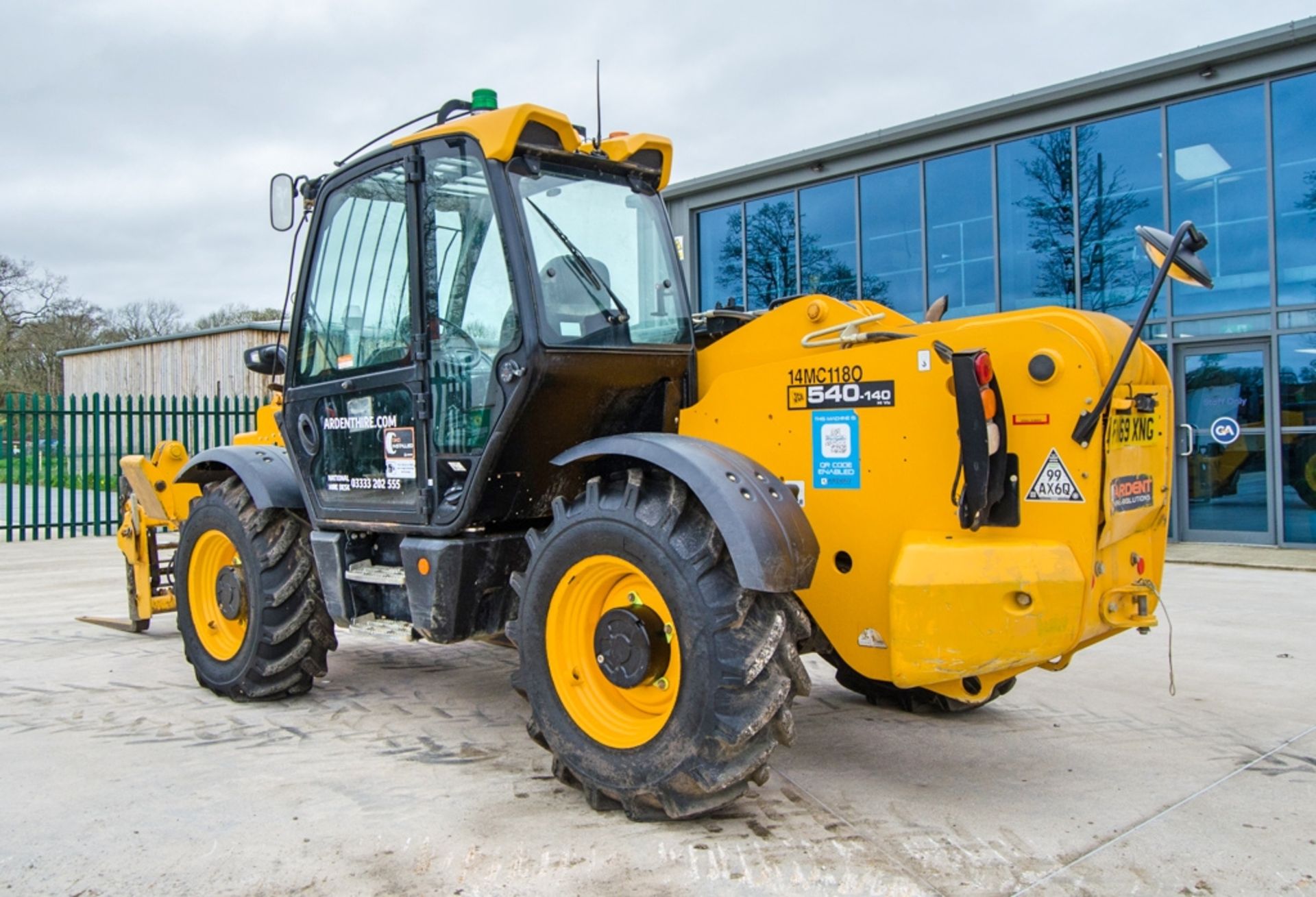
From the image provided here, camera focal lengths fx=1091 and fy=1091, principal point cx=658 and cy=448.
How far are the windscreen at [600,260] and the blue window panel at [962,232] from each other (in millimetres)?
9016

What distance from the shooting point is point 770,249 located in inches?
599

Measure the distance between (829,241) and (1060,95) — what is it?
3.50 meters

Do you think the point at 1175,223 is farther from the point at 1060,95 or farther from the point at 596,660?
the point at 596,660

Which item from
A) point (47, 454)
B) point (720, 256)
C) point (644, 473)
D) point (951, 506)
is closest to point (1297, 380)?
point (720, 256)

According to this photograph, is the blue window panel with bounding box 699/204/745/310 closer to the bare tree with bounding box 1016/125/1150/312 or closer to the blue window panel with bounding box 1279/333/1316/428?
the bare tree with bounding box 1016/125/1150/312

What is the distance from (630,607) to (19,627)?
5.91 m

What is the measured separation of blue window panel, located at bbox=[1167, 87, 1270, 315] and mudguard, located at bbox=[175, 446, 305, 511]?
379 inches

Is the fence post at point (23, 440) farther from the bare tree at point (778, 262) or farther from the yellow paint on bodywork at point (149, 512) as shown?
the bare tree at point (778, 262)

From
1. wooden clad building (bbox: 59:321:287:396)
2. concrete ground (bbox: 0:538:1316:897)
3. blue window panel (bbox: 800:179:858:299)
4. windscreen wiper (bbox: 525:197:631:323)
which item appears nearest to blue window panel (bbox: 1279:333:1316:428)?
blue window panel (bbox: 800:179:858:299)

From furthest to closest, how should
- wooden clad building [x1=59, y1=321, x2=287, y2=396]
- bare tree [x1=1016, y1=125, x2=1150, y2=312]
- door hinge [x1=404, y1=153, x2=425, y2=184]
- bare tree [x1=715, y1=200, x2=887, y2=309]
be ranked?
1. wooden clad building [x1=59, y1=321, x2=287, y2=396]
2. bare tree [x1=715, y1=200, x2=887, y2=309]
3. bare tree [x1=1016, y1=125, x2=1150, y2=312]
4. door hinge [x1=404, y1=153, x2=425, y2=184]

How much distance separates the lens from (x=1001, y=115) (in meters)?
12.5


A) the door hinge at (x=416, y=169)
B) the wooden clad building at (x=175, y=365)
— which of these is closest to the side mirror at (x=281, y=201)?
the door hinge at (x=416, y=169)

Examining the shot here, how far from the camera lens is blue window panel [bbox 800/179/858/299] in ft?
46.8

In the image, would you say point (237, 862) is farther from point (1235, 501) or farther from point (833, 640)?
point (1235, 501)
